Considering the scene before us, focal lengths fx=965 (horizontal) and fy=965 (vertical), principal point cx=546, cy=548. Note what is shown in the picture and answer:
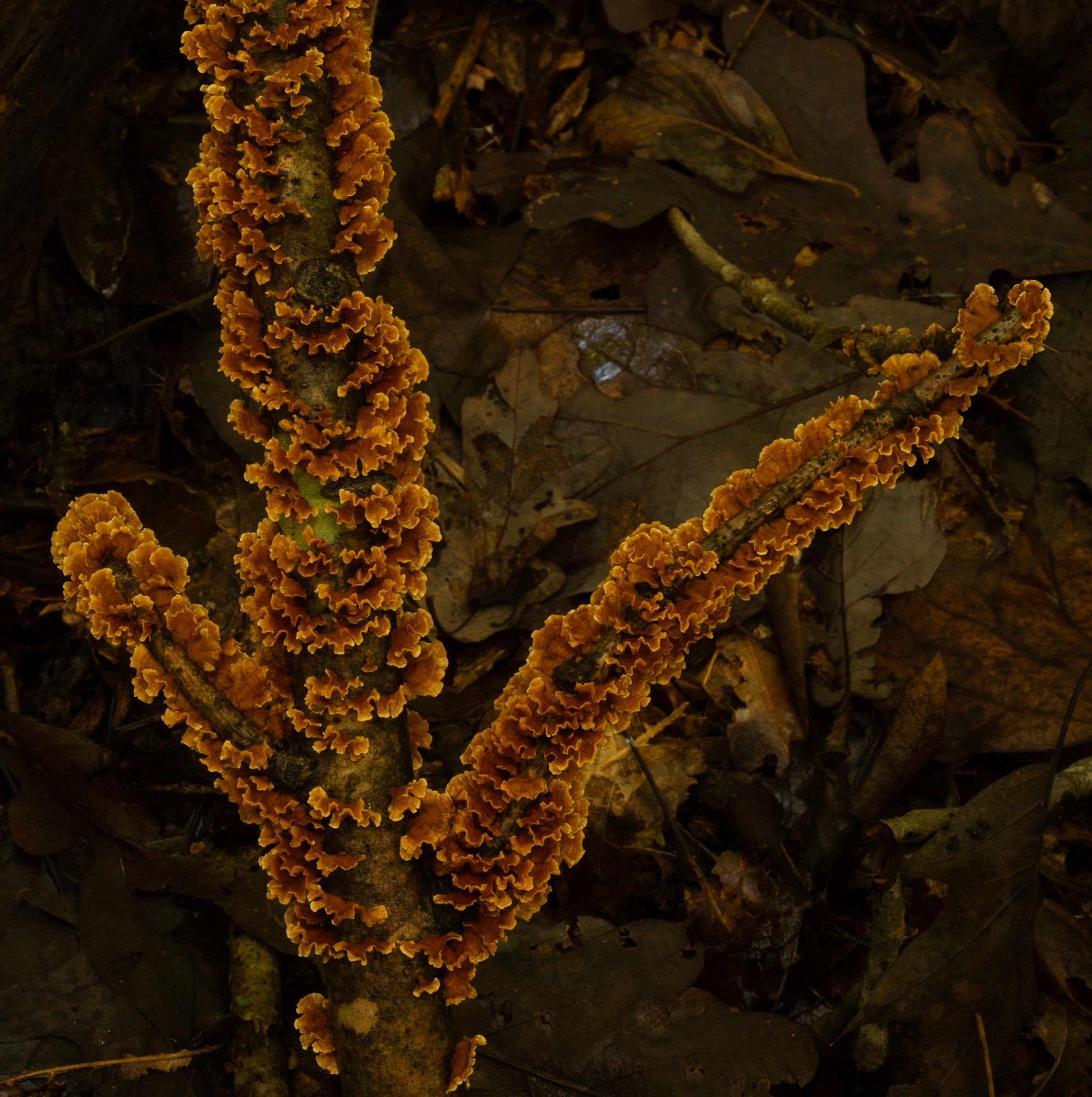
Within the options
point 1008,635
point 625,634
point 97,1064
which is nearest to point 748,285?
point 1008,635

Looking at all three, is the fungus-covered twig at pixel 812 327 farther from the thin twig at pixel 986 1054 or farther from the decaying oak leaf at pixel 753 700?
the thin twig at pixel 986 1054

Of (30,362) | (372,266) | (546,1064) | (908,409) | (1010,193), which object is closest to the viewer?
(908,409)

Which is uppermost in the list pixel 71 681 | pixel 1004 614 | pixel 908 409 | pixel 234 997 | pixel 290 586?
pixel 908 409

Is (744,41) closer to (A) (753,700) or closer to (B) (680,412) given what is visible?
(B) (680,412)

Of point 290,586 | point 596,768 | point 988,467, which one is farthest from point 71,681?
point 988,467

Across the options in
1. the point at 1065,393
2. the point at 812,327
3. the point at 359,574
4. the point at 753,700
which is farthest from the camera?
the point at 1065,393

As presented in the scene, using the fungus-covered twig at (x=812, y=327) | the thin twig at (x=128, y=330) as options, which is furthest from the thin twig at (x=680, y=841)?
the thin twig at (x=128, y=330)

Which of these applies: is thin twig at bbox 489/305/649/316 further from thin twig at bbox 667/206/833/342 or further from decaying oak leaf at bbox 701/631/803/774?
decaying oak leaf at bbox 701/631/803/774

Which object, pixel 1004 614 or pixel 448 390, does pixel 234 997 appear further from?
pixel 1004 614
